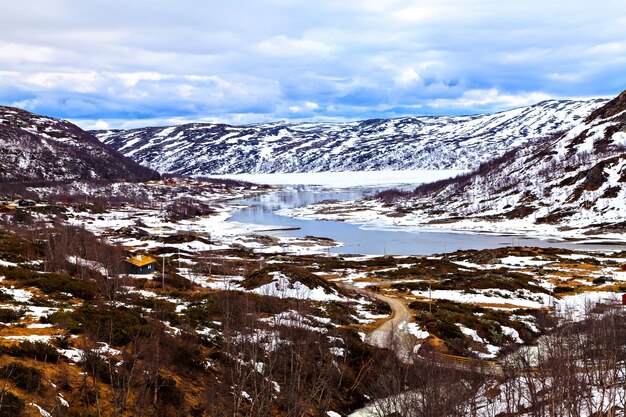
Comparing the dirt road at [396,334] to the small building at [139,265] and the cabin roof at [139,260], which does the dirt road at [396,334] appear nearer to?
the small building at [139,265]

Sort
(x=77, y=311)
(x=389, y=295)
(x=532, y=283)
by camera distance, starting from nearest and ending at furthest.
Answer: (x=77, y=311) → (x=389, y=295) → (x=532, y=283)

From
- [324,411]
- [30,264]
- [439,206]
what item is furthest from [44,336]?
[439,206]

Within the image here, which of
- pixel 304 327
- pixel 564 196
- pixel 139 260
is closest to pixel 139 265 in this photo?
pixel 139 260

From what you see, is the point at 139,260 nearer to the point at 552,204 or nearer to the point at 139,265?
the point at 139,265

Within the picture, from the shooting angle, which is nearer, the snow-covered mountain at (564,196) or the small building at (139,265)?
the small building at (139,265)

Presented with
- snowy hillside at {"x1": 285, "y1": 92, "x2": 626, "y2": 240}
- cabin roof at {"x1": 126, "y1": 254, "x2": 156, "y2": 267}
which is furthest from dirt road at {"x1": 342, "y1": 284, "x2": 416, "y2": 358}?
snowy hillside at {"x1": 285, "y1": 92, "x2": 626, "y2": 240}

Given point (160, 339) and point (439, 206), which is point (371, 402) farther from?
point (439, 206)

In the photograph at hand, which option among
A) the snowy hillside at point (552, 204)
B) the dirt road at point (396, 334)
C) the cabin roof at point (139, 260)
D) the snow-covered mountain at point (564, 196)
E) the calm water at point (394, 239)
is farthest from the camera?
the snow-covered mountain at point (564, 196)

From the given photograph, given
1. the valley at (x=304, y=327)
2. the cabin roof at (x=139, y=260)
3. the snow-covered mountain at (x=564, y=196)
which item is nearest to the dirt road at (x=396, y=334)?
the valley at (x=304, y=327)
